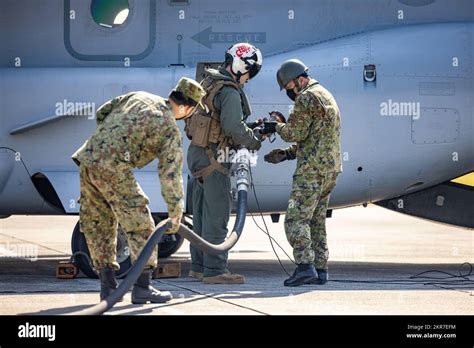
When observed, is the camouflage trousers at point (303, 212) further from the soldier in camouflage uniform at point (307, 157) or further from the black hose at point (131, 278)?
the black hose at point (131, 278)

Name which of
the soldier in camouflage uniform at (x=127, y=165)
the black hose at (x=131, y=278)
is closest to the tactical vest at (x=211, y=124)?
the soldier in camouflage uniform at (x=127, y=165)

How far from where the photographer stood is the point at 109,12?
34.4 ft

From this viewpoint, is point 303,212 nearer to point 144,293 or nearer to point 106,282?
point 144,293

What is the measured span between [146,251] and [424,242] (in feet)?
35.2

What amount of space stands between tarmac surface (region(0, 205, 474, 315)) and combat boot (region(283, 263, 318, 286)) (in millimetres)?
76

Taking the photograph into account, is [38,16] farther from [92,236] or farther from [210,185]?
[92,236]

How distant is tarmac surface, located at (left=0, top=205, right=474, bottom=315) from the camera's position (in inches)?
289

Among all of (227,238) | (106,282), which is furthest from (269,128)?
(106,282)

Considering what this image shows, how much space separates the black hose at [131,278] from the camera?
6.40 m

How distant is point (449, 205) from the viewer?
1087cm

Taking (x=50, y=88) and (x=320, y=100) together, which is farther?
(x=50, y=88)

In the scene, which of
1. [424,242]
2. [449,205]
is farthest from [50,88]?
[424,242]

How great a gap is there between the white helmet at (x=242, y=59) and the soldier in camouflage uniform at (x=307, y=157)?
297mm

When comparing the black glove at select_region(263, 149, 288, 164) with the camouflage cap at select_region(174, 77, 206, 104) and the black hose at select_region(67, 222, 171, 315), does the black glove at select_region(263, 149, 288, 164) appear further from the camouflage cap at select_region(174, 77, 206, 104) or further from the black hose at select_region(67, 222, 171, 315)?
the black hose at select_region(67, 222, 171, 315)
